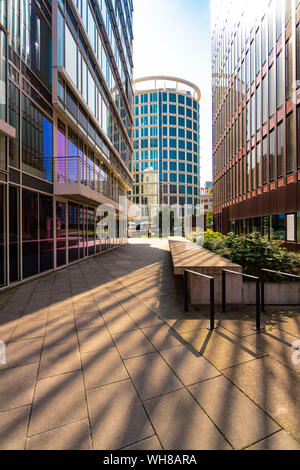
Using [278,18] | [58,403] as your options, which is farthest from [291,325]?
[278,18]

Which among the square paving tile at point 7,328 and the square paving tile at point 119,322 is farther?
the square paving tile at point 119,322

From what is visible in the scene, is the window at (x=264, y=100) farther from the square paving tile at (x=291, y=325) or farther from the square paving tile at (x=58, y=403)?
the square paving tile at (x=58, y=403)

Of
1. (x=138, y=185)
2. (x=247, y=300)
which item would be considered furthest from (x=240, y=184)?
(x=138, y=185)

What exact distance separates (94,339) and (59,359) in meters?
0.71

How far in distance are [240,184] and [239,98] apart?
9529 mm

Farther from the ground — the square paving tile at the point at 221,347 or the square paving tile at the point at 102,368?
the square paving tile at the point at 221,347

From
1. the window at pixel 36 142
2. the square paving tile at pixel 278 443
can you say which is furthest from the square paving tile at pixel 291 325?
the window at pixel 36 142

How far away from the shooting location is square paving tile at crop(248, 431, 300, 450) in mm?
1916

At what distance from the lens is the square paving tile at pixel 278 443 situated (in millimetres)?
1916

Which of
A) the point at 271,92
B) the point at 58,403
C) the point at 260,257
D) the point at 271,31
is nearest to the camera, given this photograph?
the point at 58,403

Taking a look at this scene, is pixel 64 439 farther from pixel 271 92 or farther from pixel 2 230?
pixel 271 92

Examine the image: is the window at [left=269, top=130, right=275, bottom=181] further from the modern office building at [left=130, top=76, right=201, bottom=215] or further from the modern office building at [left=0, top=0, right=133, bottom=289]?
the modern office building at [left=130, top=76, right=201, bottom=215]

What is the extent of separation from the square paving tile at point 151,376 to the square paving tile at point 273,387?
0.79 meters

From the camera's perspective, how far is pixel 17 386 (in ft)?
9.11
